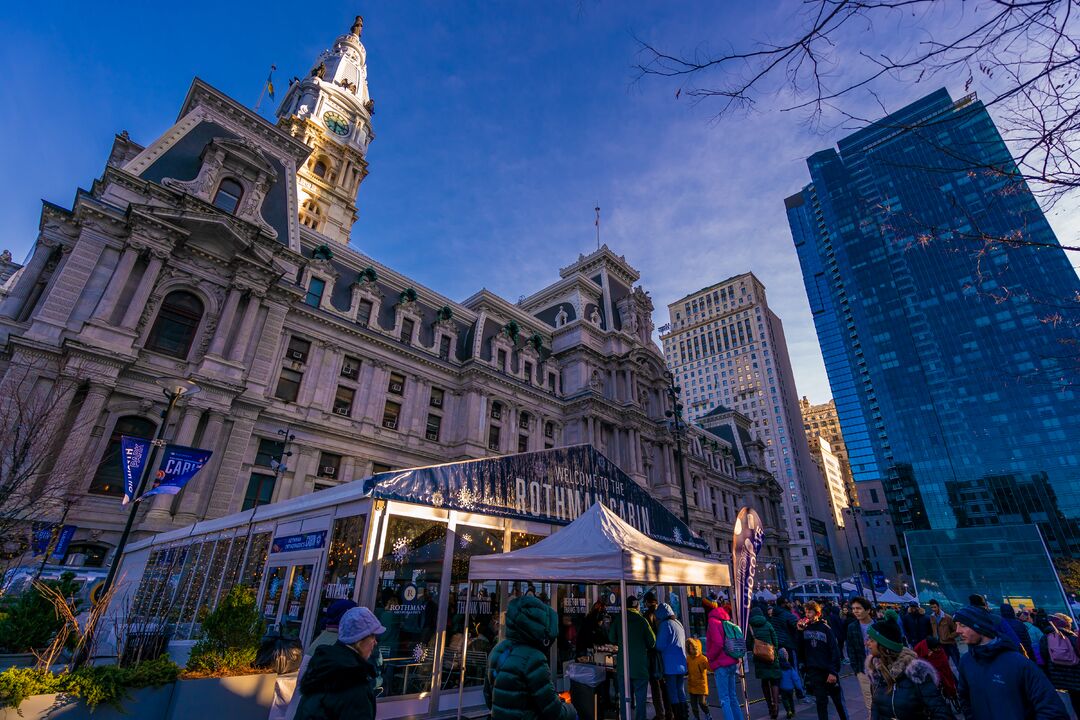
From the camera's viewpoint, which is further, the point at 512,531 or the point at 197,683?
the point at 512,531

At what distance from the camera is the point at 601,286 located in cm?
5212

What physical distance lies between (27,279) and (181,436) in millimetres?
11307

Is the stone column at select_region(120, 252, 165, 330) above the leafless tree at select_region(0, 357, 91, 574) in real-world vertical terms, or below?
above

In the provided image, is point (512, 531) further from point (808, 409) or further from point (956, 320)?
point (808, 409)

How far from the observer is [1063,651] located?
28.5 feet

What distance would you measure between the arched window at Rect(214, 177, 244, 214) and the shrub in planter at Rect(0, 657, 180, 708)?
1035 inches

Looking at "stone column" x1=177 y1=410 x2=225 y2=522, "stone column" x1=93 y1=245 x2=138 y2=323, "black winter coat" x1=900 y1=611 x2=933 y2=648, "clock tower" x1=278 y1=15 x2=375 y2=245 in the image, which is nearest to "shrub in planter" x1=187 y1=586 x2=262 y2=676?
"black winter coat" x1=900 y1=611 x2=933 y2=648

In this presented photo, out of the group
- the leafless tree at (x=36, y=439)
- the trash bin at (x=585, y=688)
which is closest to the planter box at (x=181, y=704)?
the trash bin at (x=585, y=688)

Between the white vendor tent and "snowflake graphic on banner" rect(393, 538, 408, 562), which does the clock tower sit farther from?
the white vendor tent

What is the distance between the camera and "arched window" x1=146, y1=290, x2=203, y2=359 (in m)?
22.9

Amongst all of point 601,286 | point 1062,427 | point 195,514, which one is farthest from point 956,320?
point 195,514

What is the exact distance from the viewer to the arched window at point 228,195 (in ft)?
86.9

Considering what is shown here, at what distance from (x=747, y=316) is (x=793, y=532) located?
46.1 m

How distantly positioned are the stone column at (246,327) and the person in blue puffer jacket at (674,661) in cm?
2387
